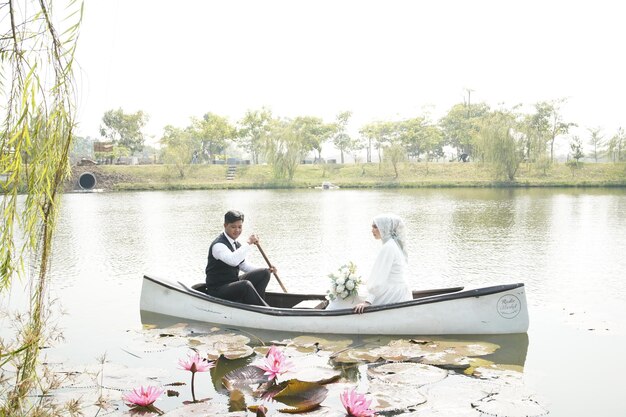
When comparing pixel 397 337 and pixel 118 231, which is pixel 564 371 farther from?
pixel 118 231

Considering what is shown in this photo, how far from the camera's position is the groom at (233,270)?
6.91 metres

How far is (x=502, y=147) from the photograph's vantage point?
38812 mm

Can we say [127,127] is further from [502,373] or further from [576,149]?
[502,373]

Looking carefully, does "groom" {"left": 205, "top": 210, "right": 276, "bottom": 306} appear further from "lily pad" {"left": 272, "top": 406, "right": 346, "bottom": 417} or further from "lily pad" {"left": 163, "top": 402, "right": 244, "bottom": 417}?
"lily pad" {"left": 272, "top": 406, "right": 346, "bottom": 417}

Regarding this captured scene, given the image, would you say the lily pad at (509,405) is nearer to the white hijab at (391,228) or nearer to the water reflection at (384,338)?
the water reflection at (384,338)

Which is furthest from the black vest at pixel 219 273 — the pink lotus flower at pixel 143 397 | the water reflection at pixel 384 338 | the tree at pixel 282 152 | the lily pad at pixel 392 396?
the tree at pixel 282 152

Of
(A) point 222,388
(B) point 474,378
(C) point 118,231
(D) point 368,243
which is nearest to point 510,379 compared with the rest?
(B) point 474,378

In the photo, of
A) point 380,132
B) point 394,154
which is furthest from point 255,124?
point 394,154

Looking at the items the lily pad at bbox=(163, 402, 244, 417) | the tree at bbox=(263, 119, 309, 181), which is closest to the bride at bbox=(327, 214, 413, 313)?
the lily pad at bbox=(163, 402, 244, 417)

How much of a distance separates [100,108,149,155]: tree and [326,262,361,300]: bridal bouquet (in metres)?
64.3

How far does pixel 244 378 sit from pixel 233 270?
2.24 meters

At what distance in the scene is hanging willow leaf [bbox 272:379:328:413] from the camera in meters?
4.44

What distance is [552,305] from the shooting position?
8125mm

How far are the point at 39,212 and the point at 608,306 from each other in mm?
7420
